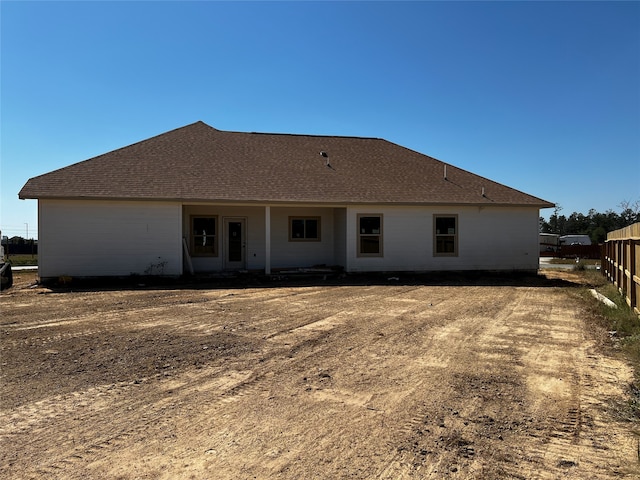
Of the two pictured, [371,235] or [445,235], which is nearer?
[371,235]

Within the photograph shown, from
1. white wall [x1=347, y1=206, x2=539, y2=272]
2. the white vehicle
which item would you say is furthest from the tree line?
white wall [x1=347, y1=206, x2=539, y2=272]

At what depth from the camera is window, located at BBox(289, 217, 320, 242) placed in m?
18.0

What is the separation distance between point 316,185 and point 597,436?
1401 cm

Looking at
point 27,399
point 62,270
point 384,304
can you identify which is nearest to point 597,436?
point 27,399

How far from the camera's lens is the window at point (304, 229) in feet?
59.2

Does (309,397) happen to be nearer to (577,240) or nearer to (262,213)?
(262,213)

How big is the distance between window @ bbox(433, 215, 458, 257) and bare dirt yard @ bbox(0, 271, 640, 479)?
27.2ft

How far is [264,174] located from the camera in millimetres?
17359

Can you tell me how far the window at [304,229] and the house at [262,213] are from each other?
4 cm

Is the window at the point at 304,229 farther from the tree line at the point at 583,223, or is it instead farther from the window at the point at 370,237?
the tree line at the point at 583,223

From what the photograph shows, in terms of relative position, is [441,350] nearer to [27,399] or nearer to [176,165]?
[27,399]

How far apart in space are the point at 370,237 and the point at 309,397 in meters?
12.7

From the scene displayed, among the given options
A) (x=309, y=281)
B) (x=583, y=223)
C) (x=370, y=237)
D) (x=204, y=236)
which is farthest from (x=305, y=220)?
(x=583, y=223)


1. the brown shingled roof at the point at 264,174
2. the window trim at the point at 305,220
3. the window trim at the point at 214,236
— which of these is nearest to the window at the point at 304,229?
the window trim at the point at 305,220
